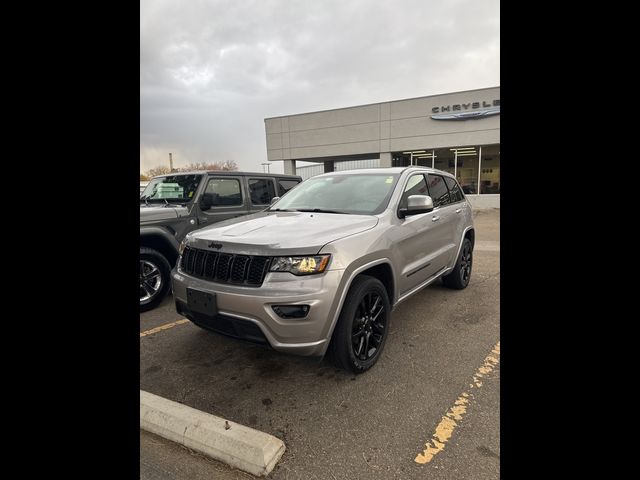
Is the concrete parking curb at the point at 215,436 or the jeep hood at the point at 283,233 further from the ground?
the jeep hood at the point at 283,233

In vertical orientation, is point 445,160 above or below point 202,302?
above

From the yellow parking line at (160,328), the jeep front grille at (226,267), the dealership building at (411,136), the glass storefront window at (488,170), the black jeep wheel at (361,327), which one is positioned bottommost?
the yellow parking line at (160,328)

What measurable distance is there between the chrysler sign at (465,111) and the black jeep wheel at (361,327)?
20.6m

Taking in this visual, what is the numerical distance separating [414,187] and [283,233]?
187cm

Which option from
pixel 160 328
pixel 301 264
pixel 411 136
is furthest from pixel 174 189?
pixel 411 136

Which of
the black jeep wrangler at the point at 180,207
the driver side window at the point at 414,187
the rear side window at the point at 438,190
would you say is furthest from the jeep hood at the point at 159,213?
the rear side window at the point at 438,190

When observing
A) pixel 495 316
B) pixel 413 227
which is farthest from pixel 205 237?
pixel 495 316

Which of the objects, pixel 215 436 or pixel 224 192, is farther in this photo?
pixel 224 192

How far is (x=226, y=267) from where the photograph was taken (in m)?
2.71

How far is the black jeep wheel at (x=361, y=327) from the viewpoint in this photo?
2689 mm

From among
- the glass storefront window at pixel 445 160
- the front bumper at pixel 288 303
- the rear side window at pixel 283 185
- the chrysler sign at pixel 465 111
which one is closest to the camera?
the front bumper at pixel 288 303

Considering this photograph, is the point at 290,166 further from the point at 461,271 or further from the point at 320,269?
the point at 320,269

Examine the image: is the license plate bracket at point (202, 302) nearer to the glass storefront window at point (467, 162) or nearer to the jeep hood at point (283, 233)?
the jeep hood at point (283, 233)
